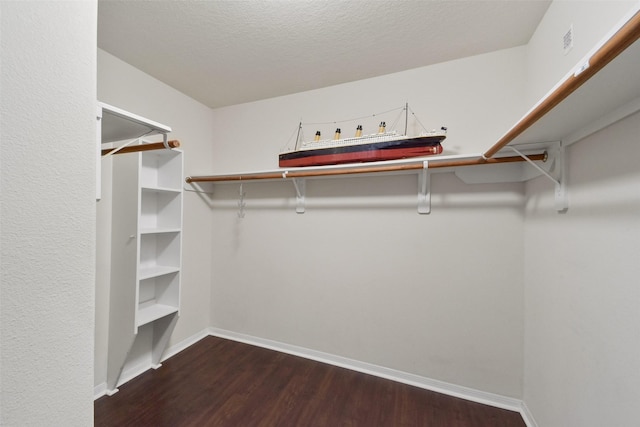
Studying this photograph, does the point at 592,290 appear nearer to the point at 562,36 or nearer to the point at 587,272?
the point at 587,272

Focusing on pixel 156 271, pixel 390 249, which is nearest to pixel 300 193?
pixel 390 249

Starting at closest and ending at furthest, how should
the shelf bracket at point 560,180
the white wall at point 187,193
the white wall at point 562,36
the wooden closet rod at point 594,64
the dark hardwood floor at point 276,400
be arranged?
the wooden closet rod at point 594,64 → the white wall at point 562,36 → the shelf bracket at point 560,180 → the dark hardwood floor at point 276,400 → the white wall at point 187,193

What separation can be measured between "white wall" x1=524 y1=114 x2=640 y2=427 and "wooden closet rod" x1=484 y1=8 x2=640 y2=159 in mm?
301

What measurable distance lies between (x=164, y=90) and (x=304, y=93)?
4.13 feet

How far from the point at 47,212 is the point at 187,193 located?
200 centimetres

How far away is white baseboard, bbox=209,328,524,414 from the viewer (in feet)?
5.55

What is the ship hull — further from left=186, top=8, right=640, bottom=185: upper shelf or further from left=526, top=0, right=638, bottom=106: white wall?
→ left=526, top=0, right=638, bottom=106: white wall

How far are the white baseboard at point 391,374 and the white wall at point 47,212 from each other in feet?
5.97

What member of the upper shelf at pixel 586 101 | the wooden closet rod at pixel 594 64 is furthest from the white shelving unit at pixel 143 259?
the wooden closet rod at pixel 594 64

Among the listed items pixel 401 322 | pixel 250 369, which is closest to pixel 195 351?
pixel 250 369

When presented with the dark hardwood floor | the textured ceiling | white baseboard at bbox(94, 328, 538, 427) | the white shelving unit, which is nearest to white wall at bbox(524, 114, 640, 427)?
white baseboard at bbox(94, 328, 538, 427)

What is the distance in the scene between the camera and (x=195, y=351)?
91.5 inches

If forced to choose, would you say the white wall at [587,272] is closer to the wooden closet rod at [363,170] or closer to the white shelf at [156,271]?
the wooden closet rod at [363,170]

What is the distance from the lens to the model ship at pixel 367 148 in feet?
5.52
